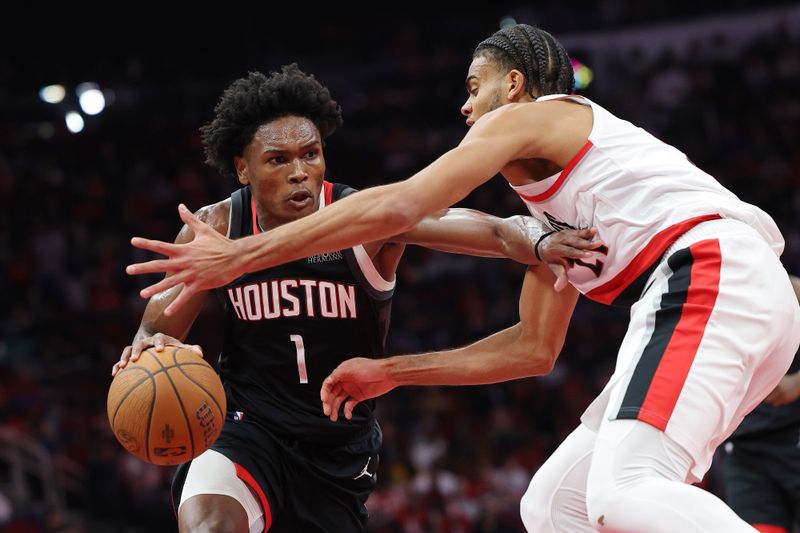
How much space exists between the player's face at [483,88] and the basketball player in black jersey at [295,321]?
22.7 inches

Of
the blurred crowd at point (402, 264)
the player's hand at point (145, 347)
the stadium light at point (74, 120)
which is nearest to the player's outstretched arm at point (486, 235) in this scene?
the player's hand at point (145, 347)

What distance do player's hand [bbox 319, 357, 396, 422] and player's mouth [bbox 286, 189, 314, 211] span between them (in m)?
0.72

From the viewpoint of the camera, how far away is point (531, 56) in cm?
409

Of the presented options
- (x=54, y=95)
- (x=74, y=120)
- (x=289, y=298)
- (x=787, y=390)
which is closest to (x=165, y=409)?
(x=289, y=298)

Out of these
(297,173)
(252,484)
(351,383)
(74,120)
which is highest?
(297,173)

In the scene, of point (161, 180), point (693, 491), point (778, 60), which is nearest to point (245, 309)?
point (693, 491)

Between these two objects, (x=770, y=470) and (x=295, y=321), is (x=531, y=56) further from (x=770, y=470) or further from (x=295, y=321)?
(x=770, y=470)

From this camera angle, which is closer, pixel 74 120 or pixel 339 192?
pixel 339 192

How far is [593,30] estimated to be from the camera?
51.4 ft

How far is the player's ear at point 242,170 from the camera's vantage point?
487 centimetres

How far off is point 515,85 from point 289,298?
1358mm

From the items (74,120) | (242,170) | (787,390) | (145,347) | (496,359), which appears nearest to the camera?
(145,347)

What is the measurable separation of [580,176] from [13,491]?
9.13 meters

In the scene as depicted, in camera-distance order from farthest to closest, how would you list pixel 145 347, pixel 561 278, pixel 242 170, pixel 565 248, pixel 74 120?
pixel 74 120, pixel 242 170, pixel 145 347, pixel 561 278, pixel 565 248
